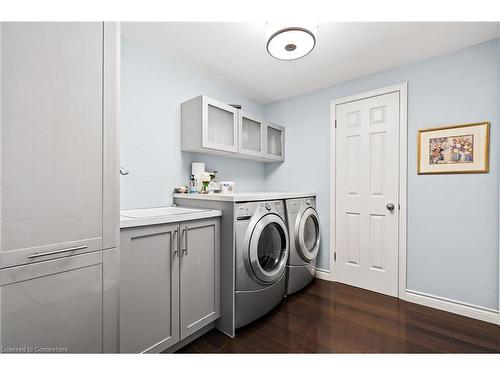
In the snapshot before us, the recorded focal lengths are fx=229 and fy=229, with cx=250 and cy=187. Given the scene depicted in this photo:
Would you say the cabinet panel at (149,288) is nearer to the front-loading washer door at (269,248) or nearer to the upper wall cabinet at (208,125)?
the front-loading washer door at (269,248)

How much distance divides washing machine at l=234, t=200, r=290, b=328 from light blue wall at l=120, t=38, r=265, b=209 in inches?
33.2

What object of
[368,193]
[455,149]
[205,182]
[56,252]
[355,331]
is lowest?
[355,331]

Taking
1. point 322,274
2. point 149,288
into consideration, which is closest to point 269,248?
point 149,288

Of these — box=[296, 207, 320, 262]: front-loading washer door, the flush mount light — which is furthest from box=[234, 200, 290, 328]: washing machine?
the flush mount light

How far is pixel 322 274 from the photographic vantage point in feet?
9.11

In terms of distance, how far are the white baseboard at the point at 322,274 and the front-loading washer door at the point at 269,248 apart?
0.97 meters

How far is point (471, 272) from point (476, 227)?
38cm

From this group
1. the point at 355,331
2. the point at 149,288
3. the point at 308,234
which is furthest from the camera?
the point at 308,234

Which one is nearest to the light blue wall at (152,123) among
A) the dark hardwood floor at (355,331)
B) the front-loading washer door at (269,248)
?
the front-loading washer door at (269,248)

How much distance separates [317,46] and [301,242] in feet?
5.86

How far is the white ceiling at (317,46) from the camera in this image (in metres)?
1.69

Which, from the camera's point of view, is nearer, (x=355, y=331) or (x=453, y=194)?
(x=355, y=331)

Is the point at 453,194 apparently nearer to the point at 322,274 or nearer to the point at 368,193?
the point at 368,193
